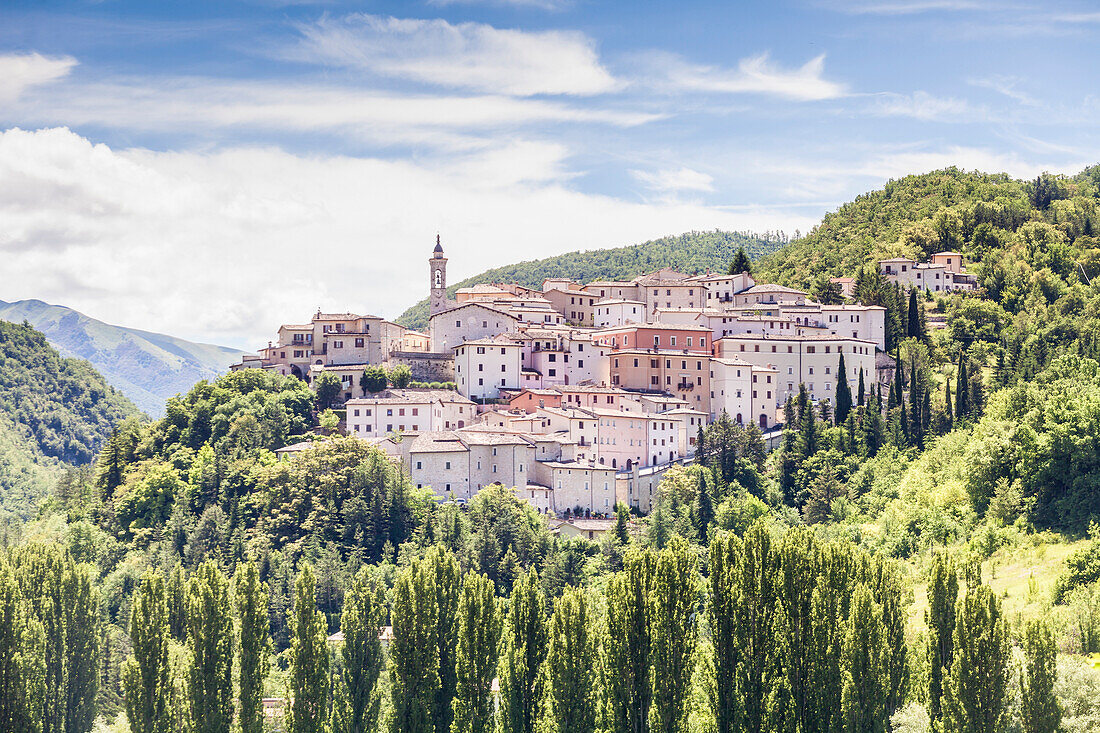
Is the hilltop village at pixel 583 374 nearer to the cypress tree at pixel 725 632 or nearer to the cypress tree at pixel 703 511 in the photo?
the cypress tree at pixel 703 511

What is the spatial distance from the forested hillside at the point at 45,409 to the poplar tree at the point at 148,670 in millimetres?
105830

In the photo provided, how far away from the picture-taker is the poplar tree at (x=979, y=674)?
1112 inches

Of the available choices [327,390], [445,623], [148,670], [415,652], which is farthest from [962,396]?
[148,670]

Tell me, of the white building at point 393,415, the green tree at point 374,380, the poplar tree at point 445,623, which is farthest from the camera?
the green tree at point 374,380

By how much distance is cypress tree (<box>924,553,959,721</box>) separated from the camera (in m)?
29.5

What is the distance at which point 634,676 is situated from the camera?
3092 centimetres

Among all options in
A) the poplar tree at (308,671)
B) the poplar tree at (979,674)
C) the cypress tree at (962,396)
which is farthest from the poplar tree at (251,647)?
the cypress tree at (962,396)

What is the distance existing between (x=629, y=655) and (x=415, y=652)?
22.2 feet

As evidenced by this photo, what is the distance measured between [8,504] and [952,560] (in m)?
115

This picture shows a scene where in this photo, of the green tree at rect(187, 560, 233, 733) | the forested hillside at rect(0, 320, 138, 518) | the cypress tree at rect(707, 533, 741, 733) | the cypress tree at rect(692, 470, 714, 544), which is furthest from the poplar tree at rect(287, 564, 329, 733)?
the forested hillside at rect(0, 320, 138, 518)

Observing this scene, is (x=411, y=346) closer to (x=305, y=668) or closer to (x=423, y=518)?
(x=423, y=518)

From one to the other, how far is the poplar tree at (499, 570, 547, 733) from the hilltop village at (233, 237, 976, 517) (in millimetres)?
31469

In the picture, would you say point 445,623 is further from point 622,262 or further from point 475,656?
point 622,262

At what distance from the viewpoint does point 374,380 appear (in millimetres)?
75000
